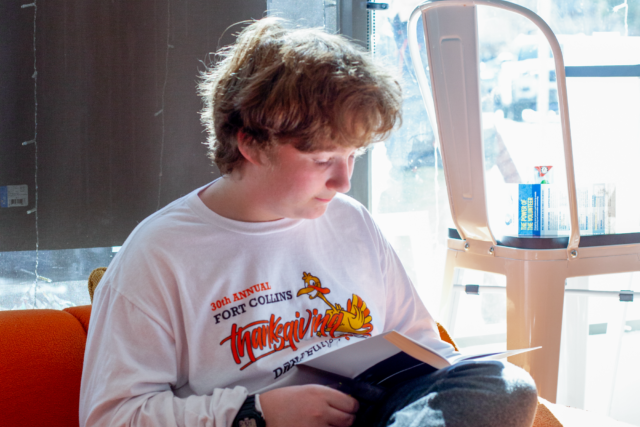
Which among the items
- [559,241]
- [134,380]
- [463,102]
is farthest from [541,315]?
[134,380]

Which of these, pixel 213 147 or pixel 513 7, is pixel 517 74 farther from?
pixel 213 147

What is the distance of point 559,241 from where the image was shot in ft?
3.79

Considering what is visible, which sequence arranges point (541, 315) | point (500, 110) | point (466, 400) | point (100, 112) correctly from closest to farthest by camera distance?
1. point (466, 400)
2. point (541, 315)
3. point (100, 112)
4. point (500, 110)

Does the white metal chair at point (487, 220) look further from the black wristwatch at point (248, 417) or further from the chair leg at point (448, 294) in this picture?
the black wristwatch at point (248, 417)

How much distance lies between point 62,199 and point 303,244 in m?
0.94

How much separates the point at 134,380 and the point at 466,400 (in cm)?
38

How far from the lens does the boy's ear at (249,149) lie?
698 millimetres

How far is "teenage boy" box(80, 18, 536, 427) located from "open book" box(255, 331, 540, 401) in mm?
18

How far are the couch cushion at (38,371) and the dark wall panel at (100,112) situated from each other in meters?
0.66

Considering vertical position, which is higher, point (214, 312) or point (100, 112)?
point (100, 112)

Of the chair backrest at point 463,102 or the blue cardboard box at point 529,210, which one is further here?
the blue cardboard box at point 529,210

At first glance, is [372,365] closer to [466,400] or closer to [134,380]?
[466,400]

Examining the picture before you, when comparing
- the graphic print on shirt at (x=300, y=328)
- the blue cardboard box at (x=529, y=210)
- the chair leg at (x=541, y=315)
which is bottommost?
the chair leg at (x=541, y=315)

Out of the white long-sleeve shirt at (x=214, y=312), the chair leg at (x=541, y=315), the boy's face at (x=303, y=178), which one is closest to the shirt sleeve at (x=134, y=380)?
the white long-sleeve shirt at (x=214, y=312)
